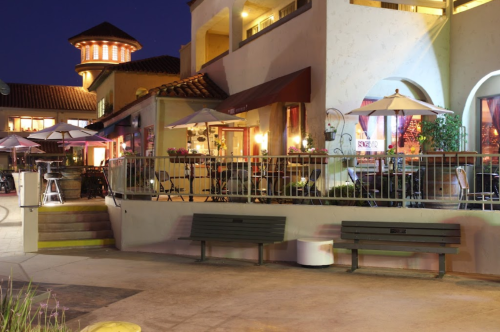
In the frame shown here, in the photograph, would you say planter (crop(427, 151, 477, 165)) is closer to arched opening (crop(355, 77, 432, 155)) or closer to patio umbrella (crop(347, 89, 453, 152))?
patio umbrella (crop(347, 89, 453, 152))

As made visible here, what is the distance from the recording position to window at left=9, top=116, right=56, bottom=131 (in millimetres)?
42156

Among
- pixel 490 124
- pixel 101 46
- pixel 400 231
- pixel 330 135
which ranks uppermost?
pixel 101 46

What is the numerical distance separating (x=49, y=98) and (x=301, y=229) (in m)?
37.3

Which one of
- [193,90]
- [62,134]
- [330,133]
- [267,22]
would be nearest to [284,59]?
[330,133]

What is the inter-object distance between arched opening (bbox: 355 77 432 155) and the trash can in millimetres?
4685

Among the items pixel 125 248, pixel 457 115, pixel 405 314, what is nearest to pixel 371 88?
pixel 457 115

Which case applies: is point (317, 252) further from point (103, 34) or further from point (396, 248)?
point (103, 34)

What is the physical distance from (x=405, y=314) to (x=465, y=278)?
2819mm

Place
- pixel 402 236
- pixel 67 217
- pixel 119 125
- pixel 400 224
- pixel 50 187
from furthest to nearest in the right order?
pixel 119 125
pixel 50 187
pixel 67 217
pixel 400 224
pixel 402 236

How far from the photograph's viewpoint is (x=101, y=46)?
40125 millimetres

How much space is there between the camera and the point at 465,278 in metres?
9.18

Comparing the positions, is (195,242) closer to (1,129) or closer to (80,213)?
(80,213)

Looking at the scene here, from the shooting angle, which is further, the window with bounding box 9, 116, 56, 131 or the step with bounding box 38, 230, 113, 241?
the window with bounding box 9, 116, 56, 131

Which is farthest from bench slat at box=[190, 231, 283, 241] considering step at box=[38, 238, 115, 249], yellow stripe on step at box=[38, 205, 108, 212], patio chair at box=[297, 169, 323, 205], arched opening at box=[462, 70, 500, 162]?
arched opening at box=[462, 70, 500, 162]
